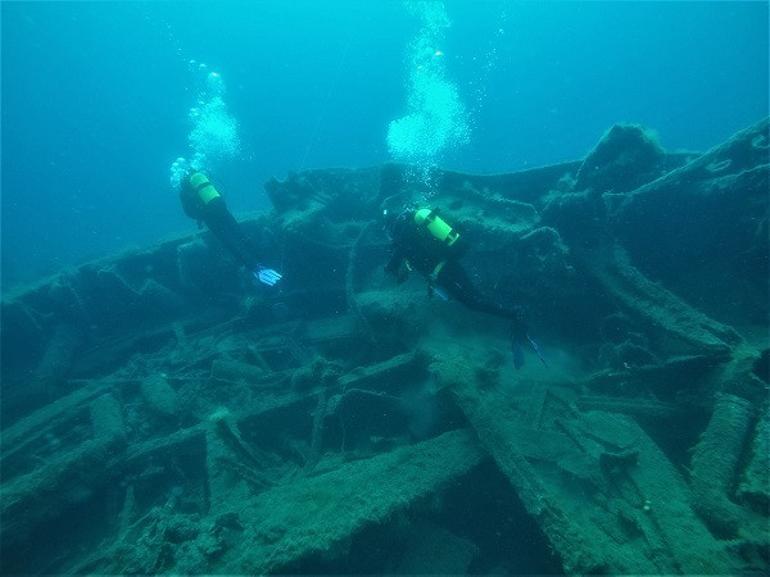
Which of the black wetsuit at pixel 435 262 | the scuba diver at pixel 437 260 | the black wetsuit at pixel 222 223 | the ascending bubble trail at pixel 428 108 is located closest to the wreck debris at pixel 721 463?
the scuba diver at pixel 437 260

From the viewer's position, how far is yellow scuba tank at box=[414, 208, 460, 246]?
462 cm

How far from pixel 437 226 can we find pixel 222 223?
469 centimetres

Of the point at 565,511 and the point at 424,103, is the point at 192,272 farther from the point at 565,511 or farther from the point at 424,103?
the point at 424,103

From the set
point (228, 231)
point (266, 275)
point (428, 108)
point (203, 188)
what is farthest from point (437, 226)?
point (428, 108)

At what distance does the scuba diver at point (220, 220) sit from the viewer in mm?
7508

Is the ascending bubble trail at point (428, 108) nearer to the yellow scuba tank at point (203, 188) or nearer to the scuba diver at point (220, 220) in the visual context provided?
the scuba diver at point (220, 220)

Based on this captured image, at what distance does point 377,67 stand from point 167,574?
3978 inches

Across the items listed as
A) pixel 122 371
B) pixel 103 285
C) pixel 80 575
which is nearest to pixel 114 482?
pixel 80 575

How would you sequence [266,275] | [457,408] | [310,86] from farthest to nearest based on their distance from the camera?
1. [310,86]
2. [266,275]
3. [457,408]

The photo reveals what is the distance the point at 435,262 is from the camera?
187 inches

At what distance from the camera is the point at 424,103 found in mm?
52656

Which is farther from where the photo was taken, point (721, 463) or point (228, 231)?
point (228, 231)

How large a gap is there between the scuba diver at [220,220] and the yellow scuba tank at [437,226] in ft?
12.0

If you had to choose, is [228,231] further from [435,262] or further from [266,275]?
[435,262]
